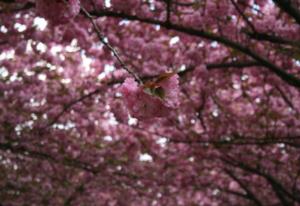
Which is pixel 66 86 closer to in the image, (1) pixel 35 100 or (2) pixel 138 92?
(1) pixel 35 100

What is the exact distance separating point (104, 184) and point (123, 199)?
2461 mm

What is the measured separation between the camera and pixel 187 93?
27.6 feet

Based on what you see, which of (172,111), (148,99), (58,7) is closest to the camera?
(148,99)

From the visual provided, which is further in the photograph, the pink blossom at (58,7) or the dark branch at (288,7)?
the dark branch at (288,7)

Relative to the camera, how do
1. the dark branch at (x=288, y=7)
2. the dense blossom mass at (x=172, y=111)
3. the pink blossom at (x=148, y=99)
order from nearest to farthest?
the pink blossom at (x=148, y=99) < the dark branch at (x=288, y=7) < the dense blossom mass at (x=172, y=111)

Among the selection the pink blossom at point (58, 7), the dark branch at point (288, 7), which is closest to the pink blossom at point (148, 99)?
the pink blossom at point (58, 7)

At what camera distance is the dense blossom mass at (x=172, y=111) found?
598 cm

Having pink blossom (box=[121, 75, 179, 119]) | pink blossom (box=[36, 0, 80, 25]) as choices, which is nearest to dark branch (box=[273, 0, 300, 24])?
pink blossom (box=[36, 0, 80, 25])

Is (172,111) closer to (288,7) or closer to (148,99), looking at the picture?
(288,7)

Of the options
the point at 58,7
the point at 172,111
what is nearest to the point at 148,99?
the point at 58,7

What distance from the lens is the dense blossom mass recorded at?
19.6 feet

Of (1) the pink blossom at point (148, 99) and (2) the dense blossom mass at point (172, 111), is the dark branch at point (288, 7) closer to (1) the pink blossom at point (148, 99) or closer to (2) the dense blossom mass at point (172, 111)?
(2) the dense blossom mass at point (172, 111)

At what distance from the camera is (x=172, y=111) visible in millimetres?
6871

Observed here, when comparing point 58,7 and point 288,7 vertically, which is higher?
point 58,7
